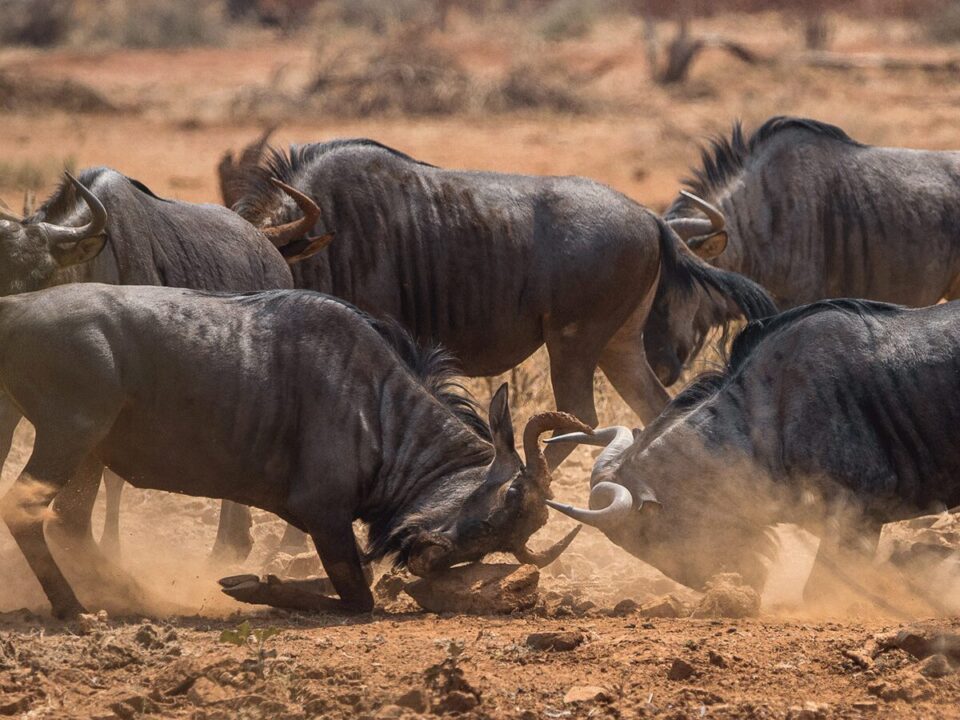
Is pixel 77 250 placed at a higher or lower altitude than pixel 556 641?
higher

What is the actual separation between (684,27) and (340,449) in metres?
22.6

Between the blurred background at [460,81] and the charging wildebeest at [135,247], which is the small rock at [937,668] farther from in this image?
the blurred background at [460,81]

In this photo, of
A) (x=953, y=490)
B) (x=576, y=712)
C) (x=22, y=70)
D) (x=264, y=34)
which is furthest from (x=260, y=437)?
(x=264, y=34)

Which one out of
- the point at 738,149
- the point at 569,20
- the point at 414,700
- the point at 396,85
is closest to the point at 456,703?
the point at 414,700

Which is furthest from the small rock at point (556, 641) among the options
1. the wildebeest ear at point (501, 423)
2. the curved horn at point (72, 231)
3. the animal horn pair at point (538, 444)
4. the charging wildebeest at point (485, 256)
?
the charging wildebeest at point (485, 256)

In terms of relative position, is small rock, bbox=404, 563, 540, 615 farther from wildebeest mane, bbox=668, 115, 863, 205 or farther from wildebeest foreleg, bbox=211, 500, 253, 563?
wildebeest mane, bbox=668, 115, 863, 205

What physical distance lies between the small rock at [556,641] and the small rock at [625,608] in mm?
915

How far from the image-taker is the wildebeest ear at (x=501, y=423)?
20.5 ft

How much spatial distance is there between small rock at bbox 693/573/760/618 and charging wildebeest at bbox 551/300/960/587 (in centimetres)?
23

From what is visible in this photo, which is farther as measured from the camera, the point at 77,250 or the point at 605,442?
the point at 605,442

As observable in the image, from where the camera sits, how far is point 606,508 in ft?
20.3

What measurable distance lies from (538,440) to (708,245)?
3.55m

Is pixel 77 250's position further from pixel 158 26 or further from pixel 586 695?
pixel 158 26

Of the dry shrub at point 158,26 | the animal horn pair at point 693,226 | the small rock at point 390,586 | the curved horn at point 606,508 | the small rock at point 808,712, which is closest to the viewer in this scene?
the small rock at point 808,712
